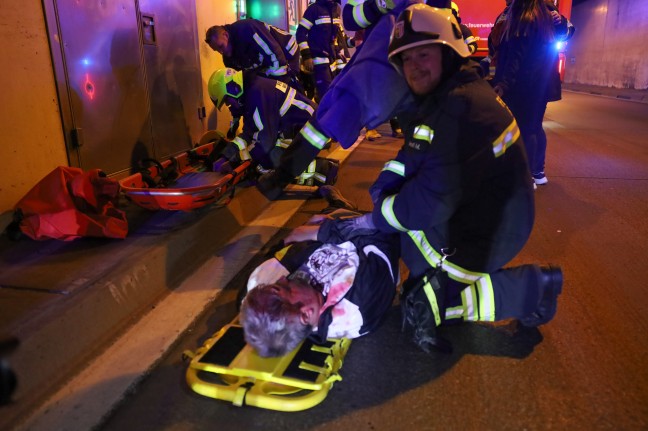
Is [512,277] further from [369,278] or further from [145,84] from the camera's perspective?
[145,84]

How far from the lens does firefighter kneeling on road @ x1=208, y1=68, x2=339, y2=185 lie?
4672mm

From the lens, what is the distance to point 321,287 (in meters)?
2.47

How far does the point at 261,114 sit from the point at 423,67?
257 centimetres

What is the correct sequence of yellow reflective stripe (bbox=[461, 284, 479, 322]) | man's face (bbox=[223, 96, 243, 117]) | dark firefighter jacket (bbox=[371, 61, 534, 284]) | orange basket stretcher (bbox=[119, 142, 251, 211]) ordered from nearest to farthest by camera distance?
dark firefighter jacket (bbox=[371, 61, 534, 284])
yellow reflective stripe (bbox=[461, 284, 479, 322])
orange basket stretcher (bbox=[119, 142, 251, 211])
man's face (bbox=[223, 96, 243, 117])

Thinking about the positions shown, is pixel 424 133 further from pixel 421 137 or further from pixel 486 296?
pixel 486 296

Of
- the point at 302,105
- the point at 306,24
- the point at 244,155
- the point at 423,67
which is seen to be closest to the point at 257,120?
the point at 244,155

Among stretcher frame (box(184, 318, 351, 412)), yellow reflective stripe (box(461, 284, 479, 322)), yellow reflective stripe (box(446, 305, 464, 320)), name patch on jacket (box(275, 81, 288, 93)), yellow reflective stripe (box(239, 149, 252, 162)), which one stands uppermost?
name patch on jacket (box(275, 81, 288, 93))

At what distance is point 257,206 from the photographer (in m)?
5.01

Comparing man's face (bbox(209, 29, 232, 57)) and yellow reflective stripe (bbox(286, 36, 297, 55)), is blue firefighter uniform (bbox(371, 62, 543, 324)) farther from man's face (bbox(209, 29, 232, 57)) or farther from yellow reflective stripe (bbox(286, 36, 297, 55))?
yellow reflective stripe (bbox(286, 36, 297, 55))

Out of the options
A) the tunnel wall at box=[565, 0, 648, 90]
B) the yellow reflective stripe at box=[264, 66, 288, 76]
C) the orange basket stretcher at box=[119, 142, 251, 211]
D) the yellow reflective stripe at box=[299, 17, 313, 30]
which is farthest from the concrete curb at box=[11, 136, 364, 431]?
the tunnel wall at box=[565, 0, 648, 90]

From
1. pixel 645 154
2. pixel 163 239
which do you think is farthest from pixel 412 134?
pixel 645 154

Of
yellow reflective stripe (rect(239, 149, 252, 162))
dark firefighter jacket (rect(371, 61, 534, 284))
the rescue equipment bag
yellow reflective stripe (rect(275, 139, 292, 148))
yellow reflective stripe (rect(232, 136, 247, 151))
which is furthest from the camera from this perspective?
yellow reflective stripe (rect(275, 139, 292, 148))

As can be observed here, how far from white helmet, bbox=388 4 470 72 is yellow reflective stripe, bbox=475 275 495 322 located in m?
1.16

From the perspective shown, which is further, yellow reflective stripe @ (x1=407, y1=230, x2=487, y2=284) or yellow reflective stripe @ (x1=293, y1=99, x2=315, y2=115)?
yellow reflective stripe @ (x1=293, y1=99, x2=315, y2=115)
